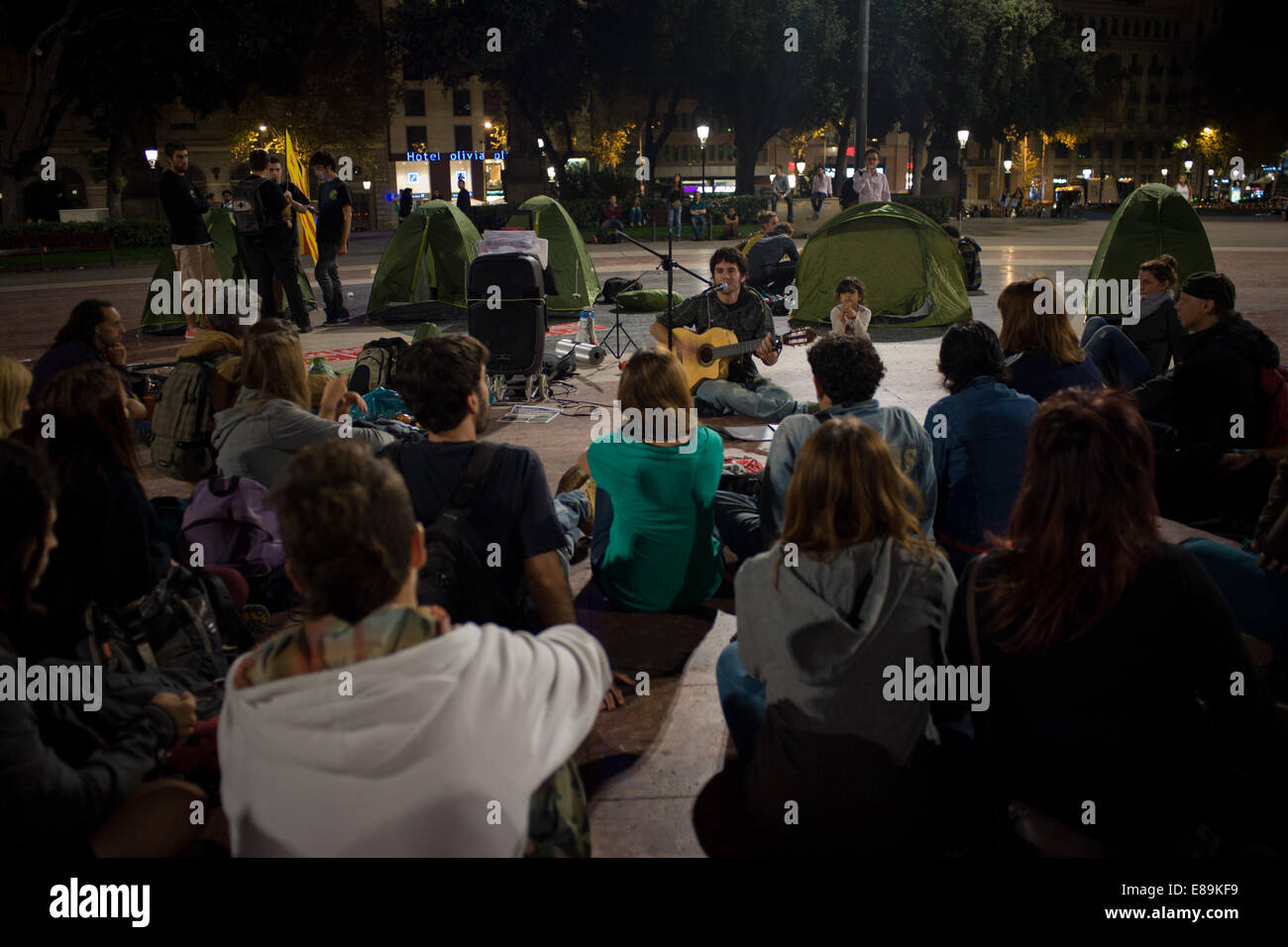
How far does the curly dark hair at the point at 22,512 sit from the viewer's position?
2.30 m

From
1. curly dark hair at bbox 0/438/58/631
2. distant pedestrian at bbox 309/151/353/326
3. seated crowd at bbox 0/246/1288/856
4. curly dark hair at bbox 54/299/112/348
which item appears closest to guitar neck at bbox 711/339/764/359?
seated crowd at bbox 0/246/1288/856

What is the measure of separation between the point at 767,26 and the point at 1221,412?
98.7 feet

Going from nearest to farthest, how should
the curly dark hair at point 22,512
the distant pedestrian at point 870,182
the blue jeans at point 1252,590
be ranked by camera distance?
the curly dark hair at point 22,512 → the blue jeans at point 1252,590 → the distant pedestrian at point 870,182

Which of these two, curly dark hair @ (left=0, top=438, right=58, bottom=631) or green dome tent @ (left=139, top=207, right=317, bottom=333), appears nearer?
curly dark hair @ (left=0, top=438, right=58, bottom=631)

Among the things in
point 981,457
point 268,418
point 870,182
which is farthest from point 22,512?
point 870,182

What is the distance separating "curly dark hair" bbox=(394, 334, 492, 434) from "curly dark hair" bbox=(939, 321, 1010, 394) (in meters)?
2.09

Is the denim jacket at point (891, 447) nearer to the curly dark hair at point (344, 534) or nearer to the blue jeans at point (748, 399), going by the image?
the curly dark hair at point (344, 534)

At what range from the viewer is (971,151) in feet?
272

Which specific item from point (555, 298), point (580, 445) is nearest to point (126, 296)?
point (555, 298)

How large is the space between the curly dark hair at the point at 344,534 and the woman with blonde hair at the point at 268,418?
280 centimetres

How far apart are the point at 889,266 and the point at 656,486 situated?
383 inches

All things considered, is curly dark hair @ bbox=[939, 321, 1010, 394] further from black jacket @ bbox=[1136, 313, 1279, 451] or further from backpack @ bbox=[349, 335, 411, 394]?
backpack @ bbox=[349, 335, 411, 394]

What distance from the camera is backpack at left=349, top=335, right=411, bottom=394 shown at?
303 inches

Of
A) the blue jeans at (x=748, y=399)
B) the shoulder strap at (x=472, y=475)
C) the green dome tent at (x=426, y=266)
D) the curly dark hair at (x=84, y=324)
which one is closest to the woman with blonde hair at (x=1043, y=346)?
the blue jeans at (x=748, y=399)
